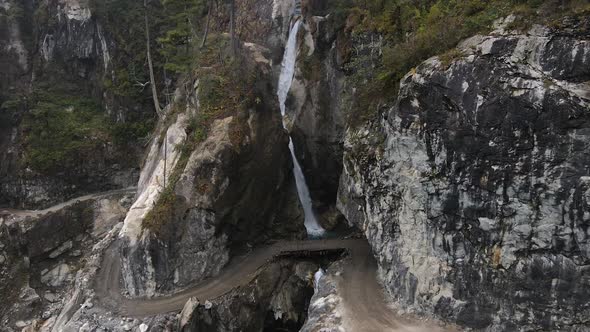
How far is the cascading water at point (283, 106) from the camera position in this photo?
27.1 meters

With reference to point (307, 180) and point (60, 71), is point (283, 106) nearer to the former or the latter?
point (307, 180)

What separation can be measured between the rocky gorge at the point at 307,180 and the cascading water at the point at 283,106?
154 mm

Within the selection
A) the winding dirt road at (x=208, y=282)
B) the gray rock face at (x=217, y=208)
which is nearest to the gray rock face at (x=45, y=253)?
the winding dirt road at (x=208, y=282)

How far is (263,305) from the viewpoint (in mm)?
20750

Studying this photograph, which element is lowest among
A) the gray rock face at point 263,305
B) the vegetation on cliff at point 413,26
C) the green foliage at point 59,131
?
the gray rock face at point 263,305

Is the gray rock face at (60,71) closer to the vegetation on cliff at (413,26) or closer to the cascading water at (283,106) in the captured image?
the cascading water at (283,106)

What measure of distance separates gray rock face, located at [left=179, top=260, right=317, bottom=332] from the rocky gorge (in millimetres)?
97

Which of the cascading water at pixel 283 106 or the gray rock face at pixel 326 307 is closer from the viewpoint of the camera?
the gray rock face at pixel 326 307

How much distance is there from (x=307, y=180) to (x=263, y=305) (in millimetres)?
10422

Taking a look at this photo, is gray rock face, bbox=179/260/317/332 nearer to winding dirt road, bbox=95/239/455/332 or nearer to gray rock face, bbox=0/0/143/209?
→ winding dirt road, bbox=95/239/455/332

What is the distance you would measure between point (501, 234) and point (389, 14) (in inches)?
515

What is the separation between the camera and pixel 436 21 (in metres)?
18.3

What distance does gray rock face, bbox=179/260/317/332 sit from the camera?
19.5m

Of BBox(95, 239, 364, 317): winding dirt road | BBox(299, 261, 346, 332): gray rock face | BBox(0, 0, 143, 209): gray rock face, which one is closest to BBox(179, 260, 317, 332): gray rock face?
Answer: BBox(95, 239, 364, 317): winding dirt road
